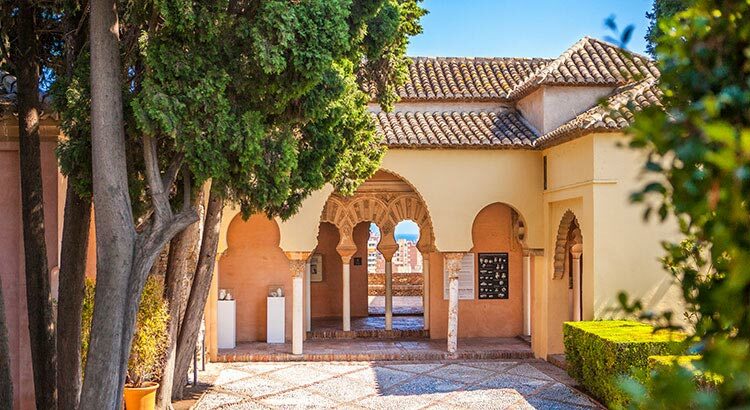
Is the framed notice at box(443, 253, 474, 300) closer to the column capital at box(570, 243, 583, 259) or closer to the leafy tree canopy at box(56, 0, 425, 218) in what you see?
the column capital at box(570, 243, 583, 259)

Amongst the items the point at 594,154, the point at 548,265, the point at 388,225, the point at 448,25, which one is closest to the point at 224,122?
the point at 594,154

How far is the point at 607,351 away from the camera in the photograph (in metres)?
9.95

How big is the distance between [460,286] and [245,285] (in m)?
4.70

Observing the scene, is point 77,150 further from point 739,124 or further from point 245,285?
point 245,285

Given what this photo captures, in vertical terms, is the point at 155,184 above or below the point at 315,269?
above

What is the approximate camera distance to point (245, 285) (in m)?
16.0

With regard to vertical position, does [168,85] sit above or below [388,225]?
above

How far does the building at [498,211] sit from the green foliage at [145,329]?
4972mm

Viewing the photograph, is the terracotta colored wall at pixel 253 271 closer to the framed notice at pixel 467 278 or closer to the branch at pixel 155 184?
the framed notice at pixel 467 278

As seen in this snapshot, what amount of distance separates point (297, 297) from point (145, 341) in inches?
232

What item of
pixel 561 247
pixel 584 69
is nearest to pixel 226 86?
pixel 561 247

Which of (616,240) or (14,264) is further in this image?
(616,240)

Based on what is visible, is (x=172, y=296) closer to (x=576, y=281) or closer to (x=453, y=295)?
(x=453, y=295)

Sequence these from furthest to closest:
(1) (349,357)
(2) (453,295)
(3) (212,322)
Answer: (2) (453,295), (3) (212,322), (1) (349,357)
